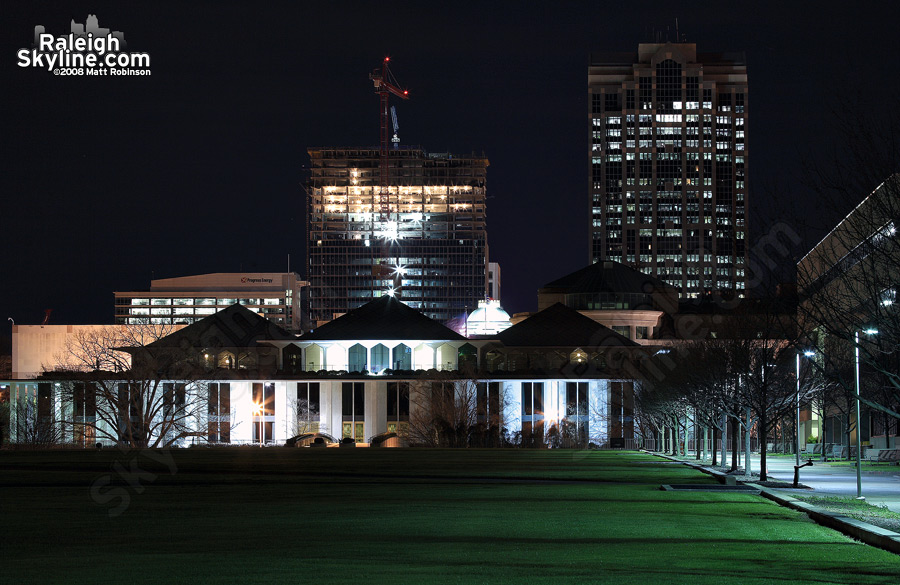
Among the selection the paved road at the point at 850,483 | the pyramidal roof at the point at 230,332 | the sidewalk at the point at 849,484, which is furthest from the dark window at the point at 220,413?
the sidewalk at the point at 849,484

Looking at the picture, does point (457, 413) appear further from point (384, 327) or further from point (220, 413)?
point (220, 413)

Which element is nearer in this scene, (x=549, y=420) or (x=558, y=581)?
(x=558, y=581)

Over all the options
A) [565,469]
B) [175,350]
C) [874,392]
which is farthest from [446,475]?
[175,350]

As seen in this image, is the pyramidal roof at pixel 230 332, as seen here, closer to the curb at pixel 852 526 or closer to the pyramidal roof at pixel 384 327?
the pyramidal roof at pixel 384 327

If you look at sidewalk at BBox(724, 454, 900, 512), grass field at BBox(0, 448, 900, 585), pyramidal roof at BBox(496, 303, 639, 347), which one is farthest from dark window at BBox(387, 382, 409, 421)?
grass field at BBox(0, 448, 900, 585)

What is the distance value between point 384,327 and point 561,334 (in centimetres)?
2475

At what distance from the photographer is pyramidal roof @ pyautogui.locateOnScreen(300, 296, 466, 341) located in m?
145

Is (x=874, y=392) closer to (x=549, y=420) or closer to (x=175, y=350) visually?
(x=549, y=420)

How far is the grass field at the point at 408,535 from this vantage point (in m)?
17.2

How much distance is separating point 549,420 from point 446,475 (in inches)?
3377

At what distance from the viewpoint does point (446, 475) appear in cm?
4822

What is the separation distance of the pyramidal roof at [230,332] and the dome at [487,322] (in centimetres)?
3510

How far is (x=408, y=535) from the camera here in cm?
2273

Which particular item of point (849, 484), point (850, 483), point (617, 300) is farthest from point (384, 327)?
point (849, 484)
